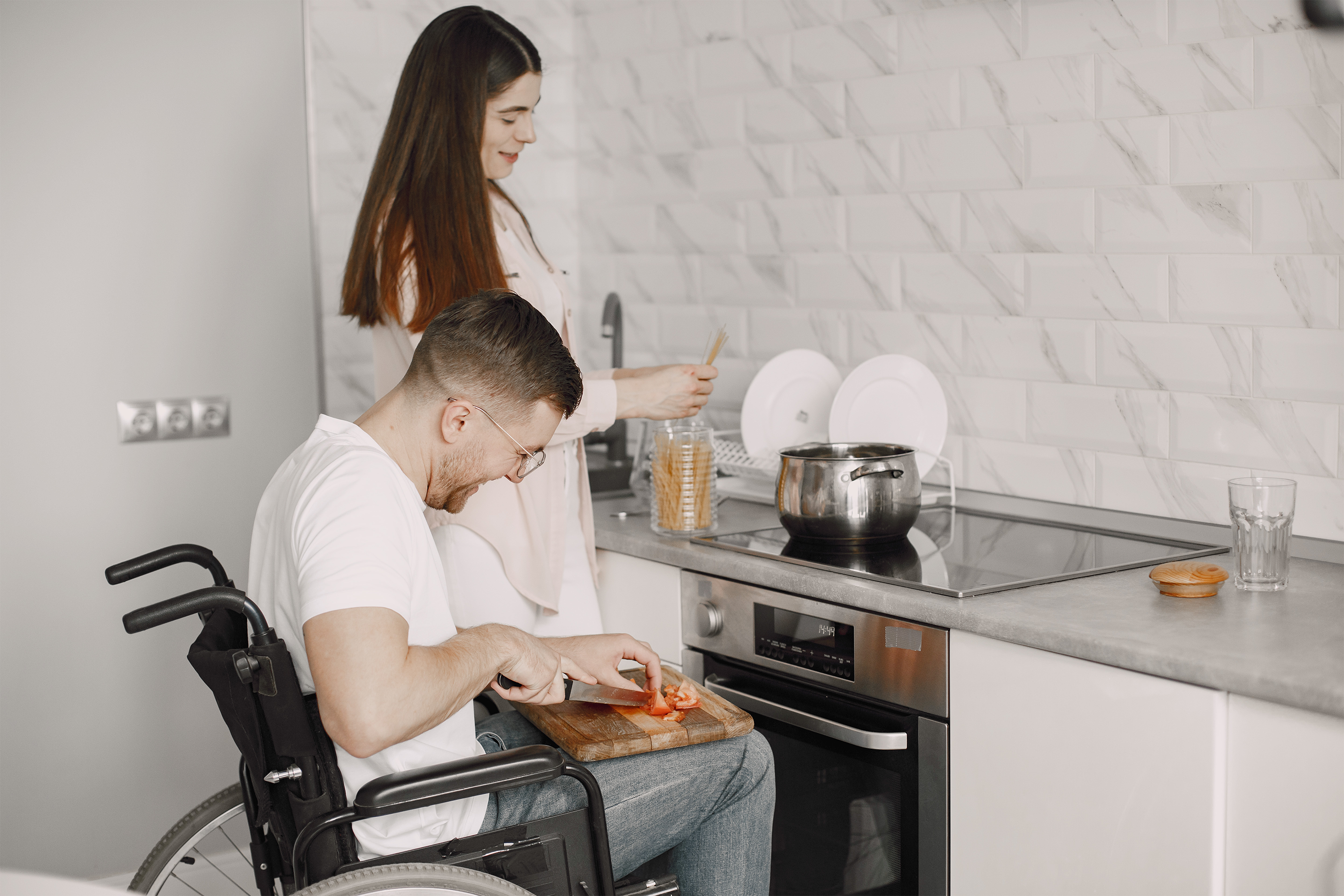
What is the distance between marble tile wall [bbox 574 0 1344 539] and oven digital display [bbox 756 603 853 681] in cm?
60

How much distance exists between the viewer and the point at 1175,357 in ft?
6.98

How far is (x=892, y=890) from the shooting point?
1942mm

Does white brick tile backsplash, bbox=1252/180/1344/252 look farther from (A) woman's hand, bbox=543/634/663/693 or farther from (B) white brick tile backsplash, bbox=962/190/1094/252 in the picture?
(A) woman's hand, bbox=543/634/663/693

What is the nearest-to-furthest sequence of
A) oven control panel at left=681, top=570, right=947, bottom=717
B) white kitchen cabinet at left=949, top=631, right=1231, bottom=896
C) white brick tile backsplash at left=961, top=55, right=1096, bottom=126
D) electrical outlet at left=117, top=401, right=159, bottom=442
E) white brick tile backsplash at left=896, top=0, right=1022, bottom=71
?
white kitchen cabinet at left=949, top=631, right=1231, bottom=896, oven control panel at left=681, top=570, right=947, bottom=717, white brick tile backsplash at left=961, top=55, right=1096, bottom=126, white brick tile backsplash at left=896, top=0, right=1022, bottom=71, electrical outlet at left=117, top=401, right=159, bottom=442

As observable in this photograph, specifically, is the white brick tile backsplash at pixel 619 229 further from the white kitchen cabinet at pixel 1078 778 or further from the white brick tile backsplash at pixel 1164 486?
the white kitchen cabinet at pixel 1078 778

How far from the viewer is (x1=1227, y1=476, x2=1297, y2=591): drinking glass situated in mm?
1751

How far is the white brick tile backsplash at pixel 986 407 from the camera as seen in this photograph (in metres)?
2.39

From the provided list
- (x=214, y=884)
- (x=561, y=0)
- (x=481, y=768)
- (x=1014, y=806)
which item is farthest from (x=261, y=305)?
(x=1014, y=806)

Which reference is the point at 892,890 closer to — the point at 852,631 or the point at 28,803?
the point at 852,631

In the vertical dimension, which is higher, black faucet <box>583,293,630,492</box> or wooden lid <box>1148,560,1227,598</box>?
black faucet <box>583,293,630,492</box>

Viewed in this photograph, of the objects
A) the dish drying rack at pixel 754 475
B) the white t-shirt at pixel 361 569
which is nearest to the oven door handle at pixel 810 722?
the dish drying rack at pixel 754 475

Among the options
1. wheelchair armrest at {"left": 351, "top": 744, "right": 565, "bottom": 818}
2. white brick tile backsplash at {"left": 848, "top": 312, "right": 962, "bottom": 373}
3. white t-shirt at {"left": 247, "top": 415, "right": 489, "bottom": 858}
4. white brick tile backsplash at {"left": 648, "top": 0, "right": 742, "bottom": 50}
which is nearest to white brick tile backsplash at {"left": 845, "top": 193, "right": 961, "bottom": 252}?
white brick tile backsplash at {"left": 848, "top": 312, "right": 962, "bottom": 373}

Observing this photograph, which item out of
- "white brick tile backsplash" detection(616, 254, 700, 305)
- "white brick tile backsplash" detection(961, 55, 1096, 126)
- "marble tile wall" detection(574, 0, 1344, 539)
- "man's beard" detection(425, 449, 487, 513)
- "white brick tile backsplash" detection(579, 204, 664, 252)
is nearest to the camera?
"man's beard" detection(425, 449, 487, 513)

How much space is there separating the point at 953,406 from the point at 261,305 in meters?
1.58
